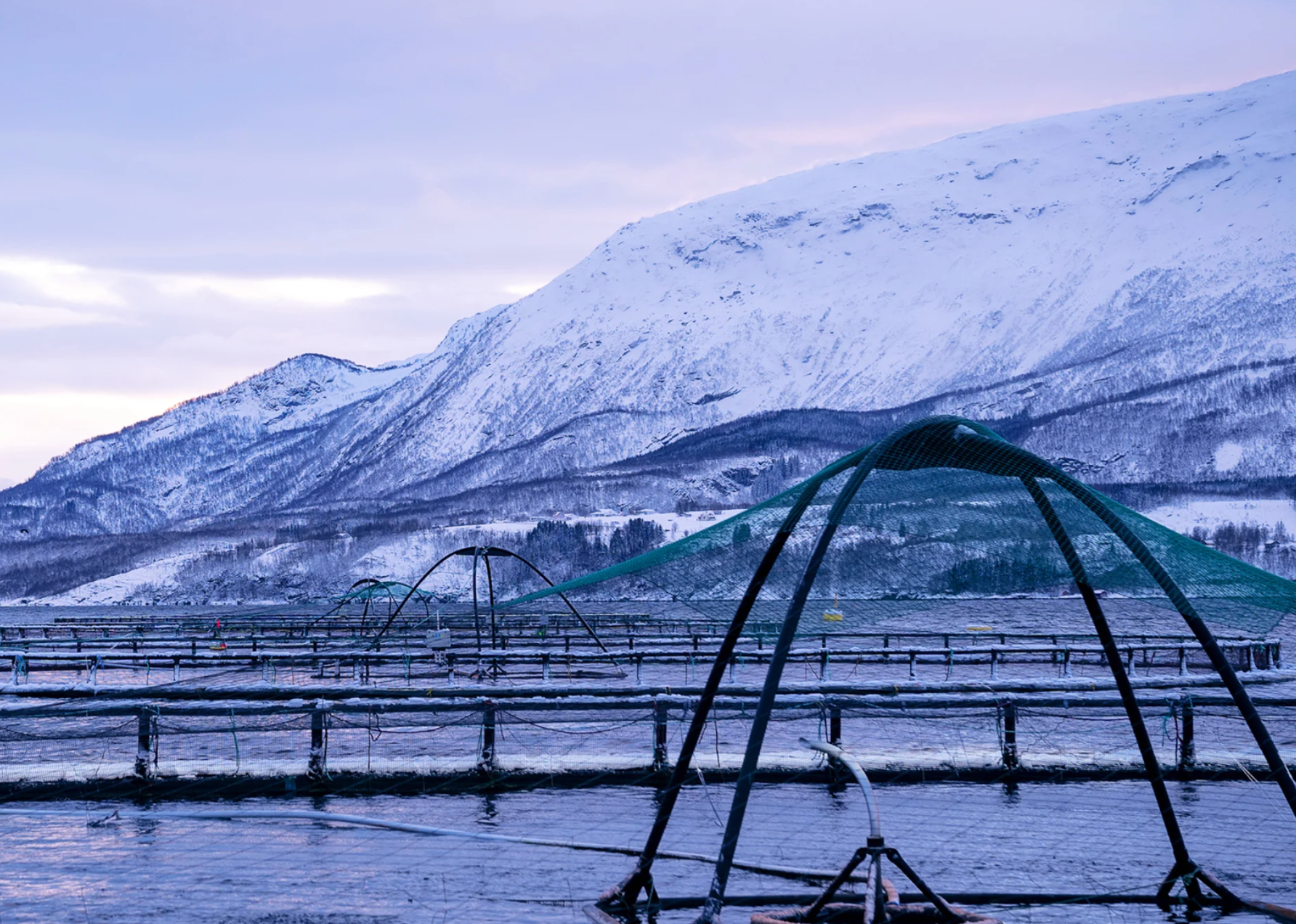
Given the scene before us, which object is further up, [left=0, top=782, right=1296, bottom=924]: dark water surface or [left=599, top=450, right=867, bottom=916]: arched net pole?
[left=599, top=450, right=867, bottom=916]: arched net pole

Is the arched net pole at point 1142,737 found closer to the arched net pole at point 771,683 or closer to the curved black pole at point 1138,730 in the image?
the curved black pole at point 1138,730

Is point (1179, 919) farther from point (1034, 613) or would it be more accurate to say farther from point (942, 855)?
point (1034, 613)

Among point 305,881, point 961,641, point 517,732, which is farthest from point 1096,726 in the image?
point 961,641

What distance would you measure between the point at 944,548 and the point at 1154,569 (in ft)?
5.80

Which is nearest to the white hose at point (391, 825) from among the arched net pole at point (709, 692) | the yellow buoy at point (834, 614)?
the arched net pole at point (709, 692)

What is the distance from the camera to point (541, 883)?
1313 centimetres

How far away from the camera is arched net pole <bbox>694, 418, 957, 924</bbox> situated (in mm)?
10883

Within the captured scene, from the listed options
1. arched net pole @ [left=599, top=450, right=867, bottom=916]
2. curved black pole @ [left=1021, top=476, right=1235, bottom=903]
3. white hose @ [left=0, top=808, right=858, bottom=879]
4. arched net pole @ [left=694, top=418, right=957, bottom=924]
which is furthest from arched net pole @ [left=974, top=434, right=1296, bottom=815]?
white hose @ [left=0, top=808, right=858, bottom=879]

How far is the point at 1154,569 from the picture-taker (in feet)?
39.4

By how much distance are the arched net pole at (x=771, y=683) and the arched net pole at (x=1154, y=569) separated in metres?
0.95

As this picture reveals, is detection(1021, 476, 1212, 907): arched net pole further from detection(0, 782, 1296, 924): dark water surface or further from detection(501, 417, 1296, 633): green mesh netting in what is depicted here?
detection(0, 782, 1296, 924): dark water surface

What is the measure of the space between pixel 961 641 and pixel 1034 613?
35310mm

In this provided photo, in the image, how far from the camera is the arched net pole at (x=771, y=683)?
10.9 m

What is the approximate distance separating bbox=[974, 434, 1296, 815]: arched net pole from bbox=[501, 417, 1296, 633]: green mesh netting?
24 millimetres
